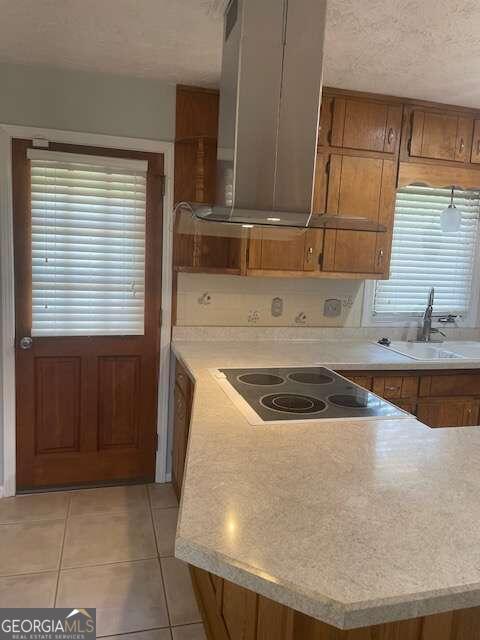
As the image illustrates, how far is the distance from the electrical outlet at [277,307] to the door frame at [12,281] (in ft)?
2.36

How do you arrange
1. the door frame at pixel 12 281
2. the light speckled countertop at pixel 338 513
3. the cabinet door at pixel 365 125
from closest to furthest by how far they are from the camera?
the light speckled countertop at pixel 338 513, the door frame at pixel 12 281, the cabinet door at pixel 365 125

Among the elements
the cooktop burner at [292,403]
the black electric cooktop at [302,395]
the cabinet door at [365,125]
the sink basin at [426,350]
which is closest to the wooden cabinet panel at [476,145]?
the cabinet door at [365,125]

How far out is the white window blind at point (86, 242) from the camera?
2.75 meters

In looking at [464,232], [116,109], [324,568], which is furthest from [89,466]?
[464,232]

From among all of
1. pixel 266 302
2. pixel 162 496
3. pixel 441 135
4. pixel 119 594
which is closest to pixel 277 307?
pixel 266 302

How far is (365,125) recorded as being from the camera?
2.94m

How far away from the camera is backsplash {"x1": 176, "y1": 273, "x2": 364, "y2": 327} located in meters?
3.06

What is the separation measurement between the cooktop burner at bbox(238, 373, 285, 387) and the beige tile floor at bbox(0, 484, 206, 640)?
3.30 feet

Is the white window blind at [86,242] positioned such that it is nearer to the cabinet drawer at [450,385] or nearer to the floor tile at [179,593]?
the floor tile at [179,593]

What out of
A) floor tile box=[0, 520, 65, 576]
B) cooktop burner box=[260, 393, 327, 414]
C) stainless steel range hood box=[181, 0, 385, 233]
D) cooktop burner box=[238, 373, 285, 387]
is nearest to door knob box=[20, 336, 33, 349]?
floor tile box=[0, 520, 65, 576]

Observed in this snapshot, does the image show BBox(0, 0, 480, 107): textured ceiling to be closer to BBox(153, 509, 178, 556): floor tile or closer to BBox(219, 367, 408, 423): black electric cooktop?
BBox(219, 367, 408, 423): black electric cooktop

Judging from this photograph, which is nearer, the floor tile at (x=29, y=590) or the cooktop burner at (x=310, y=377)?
the floor tile at (x=29, y=590)

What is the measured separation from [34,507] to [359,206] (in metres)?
2.77

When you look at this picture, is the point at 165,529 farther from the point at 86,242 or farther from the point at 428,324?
the point at 428,324
